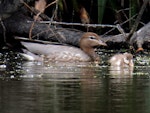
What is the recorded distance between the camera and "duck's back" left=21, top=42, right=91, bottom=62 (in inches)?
425

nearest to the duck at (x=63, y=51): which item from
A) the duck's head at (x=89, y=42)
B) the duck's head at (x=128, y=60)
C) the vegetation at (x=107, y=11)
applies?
the duck's head at (x=89, y=42)

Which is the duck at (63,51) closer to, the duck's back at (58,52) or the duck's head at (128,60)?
the duck's back at (58,52)

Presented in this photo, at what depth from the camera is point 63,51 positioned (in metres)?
10.9

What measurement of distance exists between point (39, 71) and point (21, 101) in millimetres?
2839

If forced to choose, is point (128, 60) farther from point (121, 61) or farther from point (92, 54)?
point (92, 54)

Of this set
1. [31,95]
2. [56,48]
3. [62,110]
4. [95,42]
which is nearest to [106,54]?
[95,42]

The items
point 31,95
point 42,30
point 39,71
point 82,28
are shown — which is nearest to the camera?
point 31,95

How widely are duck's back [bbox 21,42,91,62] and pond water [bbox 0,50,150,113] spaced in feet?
3.09

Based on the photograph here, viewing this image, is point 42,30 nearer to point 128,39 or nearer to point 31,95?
point 128,39

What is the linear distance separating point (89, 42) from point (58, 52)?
0.93 m

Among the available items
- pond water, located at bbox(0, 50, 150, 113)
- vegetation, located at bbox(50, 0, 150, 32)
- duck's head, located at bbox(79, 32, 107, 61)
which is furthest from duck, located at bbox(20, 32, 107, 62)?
pond water, located at bbox(0, 50, 150, 113)

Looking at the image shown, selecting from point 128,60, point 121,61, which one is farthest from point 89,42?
point 128,60

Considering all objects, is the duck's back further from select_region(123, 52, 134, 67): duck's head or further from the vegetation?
the vegetation

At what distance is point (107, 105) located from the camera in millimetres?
5691
